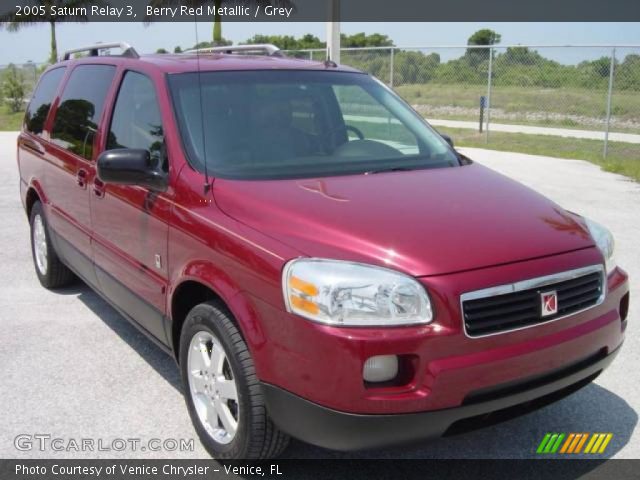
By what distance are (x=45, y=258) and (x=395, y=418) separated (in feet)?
13.3

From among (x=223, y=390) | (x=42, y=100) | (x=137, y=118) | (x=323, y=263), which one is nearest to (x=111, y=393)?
(x=223, y=390)

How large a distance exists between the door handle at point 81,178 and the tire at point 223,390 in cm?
160

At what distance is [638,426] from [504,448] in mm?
762

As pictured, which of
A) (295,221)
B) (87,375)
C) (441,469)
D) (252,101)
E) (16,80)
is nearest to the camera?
(295,221)

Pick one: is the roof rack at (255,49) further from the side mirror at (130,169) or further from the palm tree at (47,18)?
the palm tree at (47,18)

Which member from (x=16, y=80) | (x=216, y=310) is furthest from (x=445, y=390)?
(x=16, y=80)

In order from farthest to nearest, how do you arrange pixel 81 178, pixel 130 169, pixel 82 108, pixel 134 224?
pixel 82 108
pixel 81 178
pixel 134 224
pixel 130 169

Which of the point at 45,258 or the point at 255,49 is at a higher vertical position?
the point at 255,49

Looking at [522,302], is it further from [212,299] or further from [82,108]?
[82,108]

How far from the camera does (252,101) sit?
3850mm

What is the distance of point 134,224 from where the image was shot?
12.5 ft

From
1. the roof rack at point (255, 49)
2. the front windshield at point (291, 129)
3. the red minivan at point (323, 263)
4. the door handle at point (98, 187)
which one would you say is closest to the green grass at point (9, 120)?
the roof rack at point (255, 49)

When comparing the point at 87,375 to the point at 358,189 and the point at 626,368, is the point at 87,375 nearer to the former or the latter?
the point at 358,189

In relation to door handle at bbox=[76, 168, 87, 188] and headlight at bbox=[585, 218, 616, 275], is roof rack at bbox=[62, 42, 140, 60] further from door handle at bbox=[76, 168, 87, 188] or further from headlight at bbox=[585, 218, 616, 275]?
headlight at bbox=[585, 218, 616, 275]
